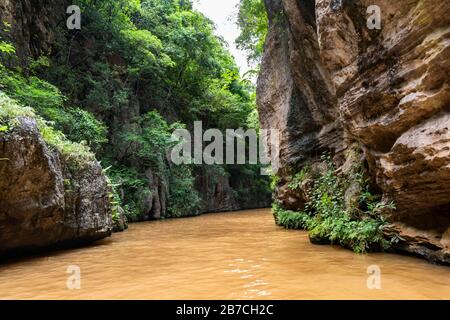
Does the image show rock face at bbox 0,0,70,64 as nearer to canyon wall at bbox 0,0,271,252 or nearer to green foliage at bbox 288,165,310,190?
canyon wall at bbox 0,0,271,252

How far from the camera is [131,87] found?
2148 cm

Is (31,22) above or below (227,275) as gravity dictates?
above

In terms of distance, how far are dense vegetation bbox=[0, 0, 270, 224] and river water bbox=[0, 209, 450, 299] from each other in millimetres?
7500

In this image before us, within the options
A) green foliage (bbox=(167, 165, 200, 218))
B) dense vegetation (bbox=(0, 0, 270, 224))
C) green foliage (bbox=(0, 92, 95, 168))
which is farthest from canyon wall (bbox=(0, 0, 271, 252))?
green foliage (bbox=(167, 165, 200, 218))

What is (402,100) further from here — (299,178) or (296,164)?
(296,164)

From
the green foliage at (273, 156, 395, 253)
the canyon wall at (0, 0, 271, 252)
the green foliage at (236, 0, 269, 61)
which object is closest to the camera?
the green foliage at (273, 156, 395, 253)

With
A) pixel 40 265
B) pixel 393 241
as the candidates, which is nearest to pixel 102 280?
pixel 40 265

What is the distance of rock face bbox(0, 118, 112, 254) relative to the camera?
6215 mm

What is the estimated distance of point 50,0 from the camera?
1691cm

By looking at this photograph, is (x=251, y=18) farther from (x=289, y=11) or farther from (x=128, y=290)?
(x=128, y=290)

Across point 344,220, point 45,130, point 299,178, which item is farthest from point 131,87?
point 344,220

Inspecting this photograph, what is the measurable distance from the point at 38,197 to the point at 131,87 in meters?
15.8

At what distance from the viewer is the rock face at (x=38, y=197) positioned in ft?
20.4

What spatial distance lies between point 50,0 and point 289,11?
43.5ft
